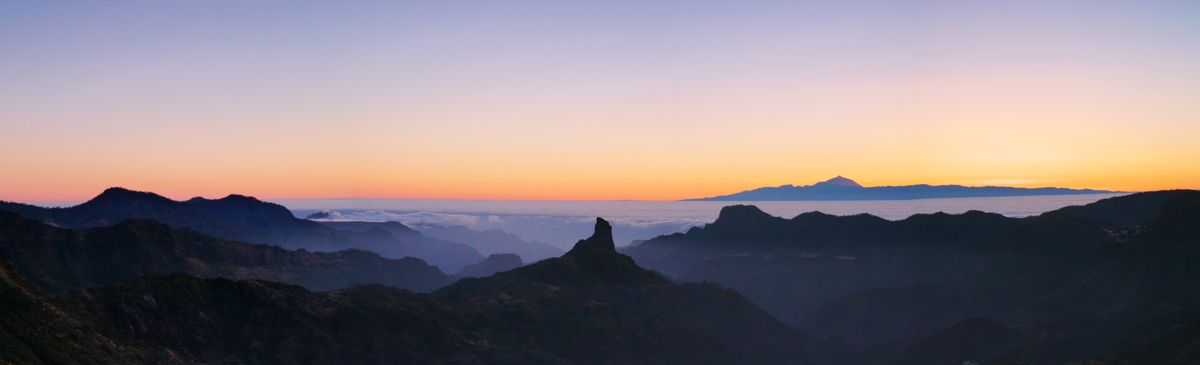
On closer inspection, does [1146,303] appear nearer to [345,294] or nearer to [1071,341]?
[1071,341]

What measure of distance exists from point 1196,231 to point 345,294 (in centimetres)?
19268

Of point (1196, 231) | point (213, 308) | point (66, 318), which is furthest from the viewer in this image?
point (1196, 231)

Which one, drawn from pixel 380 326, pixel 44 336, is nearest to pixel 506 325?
pixel 380 326

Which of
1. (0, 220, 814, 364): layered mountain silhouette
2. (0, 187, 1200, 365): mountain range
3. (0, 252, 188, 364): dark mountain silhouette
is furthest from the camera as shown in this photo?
(0, 187, 1200, 365): mountain range

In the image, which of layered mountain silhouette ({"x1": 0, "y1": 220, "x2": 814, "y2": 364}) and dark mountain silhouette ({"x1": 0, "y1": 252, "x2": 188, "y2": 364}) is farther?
layered mountain silhouette ({"x1": 0, "y1": 220, "x2": 814, "y2": 364})

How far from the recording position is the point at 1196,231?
7810 inches

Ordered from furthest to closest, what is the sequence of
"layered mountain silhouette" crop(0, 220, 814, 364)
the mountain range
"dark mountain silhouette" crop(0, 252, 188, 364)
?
the mountain range → "layered mountain silhouette" crop(0, 220, 814, 364) → "dark mountain silhouette" crop(0, 252, 188, 364)

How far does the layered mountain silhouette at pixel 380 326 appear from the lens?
98312 mm

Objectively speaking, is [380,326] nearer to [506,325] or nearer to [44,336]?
[506,325]

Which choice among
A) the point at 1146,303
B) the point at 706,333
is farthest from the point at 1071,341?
the point at 706,333

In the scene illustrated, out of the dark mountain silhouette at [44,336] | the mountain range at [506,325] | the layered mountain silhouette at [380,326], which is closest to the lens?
the dark mountain silhouette at [44,336]

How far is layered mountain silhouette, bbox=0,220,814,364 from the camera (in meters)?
98.3

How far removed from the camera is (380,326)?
140 metres

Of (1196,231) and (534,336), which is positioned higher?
(1196,231)
